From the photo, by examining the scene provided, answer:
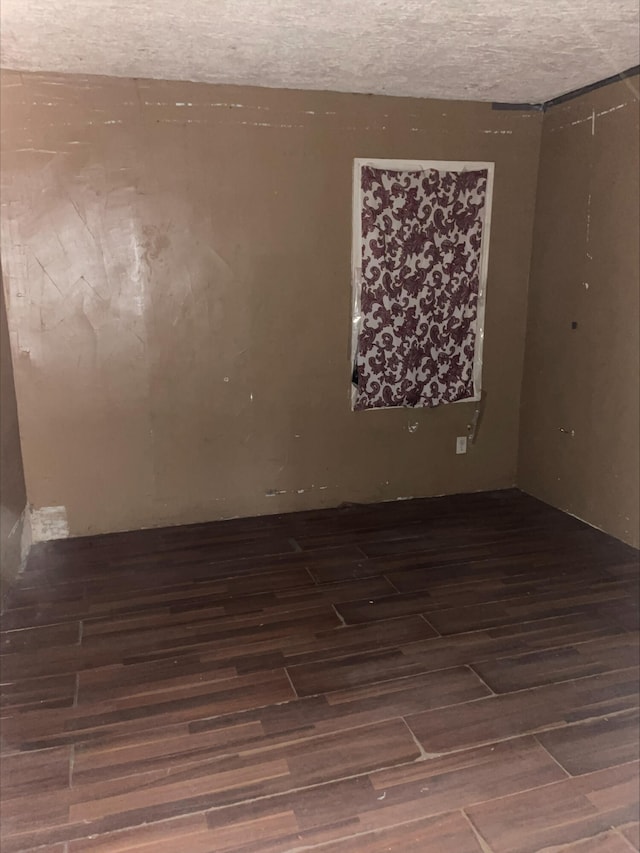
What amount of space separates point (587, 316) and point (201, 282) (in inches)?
86.8

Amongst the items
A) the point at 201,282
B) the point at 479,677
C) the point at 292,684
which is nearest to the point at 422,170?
the point at 201,282

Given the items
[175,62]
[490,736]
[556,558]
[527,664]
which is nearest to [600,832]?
[490,736]

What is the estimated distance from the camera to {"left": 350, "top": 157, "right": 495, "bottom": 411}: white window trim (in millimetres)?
3619

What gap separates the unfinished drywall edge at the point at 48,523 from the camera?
351 cm

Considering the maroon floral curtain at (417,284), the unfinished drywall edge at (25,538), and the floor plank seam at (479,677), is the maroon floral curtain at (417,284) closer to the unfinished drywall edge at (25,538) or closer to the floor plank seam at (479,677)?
the floor plank seam at (479,677)

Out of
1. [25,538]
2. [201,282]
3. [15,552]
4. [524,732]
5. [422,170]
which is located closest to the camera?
[524,732]

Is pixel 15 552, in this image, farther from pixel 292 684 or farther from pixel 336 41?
pixel 336 41

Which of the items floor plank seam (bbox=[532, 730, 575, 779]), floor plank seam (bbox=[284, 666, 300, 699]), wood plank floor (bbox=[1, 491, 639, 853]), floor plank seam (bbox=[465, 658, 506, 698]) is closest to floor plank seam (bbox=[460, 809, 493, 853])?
wood plank floor (bbox=[1, 491, 639, 853])

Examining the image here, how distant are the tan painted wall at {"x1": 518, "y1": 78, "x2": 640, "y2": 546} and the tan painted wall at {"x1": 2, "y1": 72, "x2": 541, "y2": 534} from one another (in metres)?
0.24

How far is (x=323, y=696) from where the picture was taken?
2182mm

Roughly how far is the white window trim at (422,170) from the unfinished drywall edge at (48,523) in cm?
184

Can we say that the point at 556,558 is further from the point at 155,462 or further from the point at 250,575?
the point at 155,462

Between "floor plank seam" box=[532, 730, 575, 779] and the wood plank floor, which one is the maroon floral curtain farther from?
"floor plank seam" box=[532, 730, 575, 779]

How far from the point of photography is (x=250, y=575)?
10.1 ft
